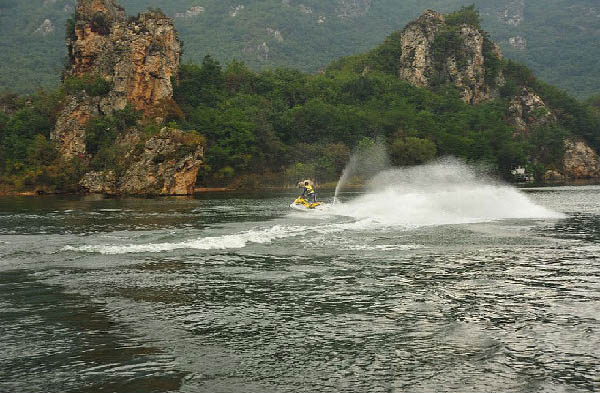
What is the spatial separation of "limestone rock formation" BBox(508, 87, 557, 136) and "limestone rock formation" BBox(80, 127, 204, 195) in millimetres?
99520

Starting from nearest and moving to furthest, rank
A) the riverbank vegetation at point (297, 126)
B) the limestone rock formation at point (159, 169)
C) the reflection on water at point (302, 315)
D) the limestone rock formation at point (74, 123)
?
the reflection on water at point (302, 315) → the limestone rock formation at point (159, 169) → the limestone rock formation at point (74, 123) → the riverbank vegetation at point (297, 126)

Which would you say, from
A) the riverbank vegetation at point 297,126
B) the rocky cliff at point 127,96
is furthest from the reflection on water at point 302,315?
the riverbank vegetation at point 297,126

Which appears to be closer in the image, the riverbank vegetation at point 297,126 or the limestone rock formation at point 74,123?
the limestone rock formation at point 74,123

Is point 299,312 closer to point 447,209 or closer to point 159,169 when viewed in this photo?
point 447,209

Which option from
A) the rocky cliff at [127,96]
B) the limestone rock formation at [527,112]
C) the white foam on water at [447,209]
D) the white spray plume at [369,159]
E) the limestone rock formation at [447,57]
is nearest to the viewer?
the white foam on water at [447,209]

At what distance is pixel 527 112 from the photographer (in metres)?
166

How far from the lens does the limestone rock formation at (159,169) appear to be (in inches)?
3270

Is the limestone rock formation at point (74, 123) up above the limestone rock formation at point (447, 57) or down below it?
below

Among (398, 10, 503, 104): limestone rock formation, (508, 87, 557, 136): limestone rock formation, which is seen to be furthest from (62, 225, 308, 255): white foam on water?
(398, 10, 503, 104): limestone rock formation

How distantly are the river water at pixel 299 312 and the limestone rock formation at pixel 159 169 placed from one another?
5128 centimetres

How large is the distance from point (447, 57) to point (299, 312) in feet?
548

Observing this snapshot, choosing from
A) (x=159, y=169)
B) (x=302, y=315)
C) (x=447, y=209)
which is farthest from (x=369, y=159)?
(x=302, y=315)

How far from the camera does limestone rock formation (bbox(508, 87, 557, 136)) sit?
160875mm

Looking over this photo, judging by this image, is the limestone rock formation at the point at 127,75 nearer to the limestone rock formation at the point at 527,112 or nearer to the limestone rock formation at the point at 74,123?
the limestone rock formation at the point at 74,123
